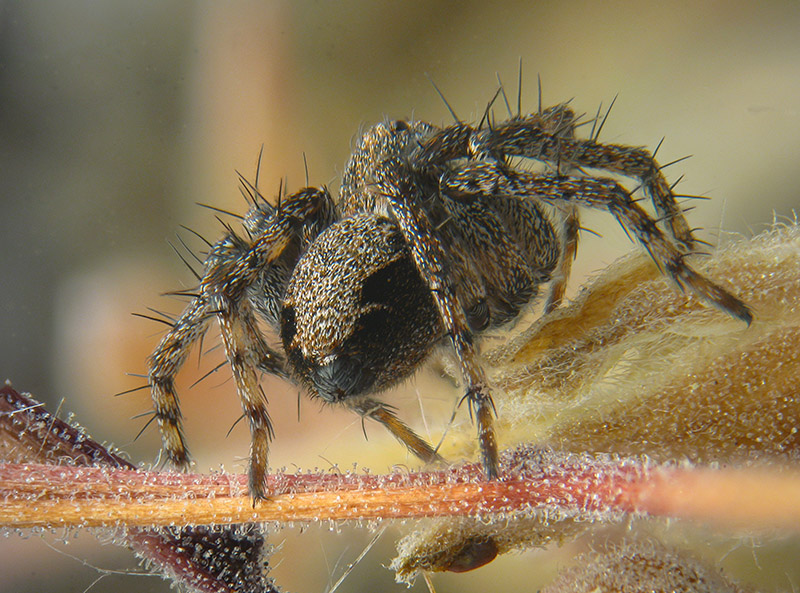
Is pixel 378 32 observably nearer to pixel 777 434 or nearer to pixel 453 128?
pixel 453 128

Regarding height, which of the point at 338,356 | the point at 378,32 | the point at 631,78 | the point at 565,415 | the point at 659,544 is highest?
the point at 378,32

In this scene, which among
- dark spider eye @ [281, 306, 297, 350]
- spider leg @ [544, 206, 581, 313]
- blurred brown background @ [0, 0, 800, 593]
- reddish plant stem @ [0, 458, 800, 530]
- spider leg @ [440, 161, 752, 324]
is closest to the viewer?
reddish plant stem @ [0, 458, 800, 530]

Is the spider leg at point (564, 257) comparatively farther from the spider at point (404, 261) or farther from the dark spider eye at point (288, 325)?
the dark spider eye at point (288, 325)

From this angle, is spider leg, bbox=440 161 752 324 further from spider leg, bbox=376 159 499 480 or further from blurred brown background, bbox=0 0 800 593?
blurred brown background, bbox=0 0 800 593

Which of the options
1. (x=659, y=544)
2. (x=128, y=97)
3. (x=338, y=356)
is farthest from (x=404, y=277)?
(x=128, y=97)

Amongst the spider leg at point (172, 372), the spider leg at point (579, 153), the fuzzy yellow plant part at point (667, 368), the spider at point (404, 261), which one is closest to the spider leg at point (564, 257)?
the spider at point (404, 261)

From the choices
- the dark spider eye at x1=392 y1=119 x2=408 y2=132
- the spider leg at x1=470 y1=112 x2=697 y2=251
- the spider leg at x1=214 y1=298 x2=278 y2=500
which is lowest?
the spider leg at x1=214 y1=298 x2=278 y2=500

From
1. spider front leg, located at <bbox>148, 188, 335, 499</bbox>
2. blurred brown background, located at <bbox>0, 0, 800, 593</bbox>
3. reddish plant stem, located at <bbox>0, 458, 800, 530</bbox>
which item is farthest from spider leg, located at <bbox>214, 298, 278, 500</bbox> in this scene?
blurred brown background, located at <bbox>0, 0, 800, 593</bbox>
